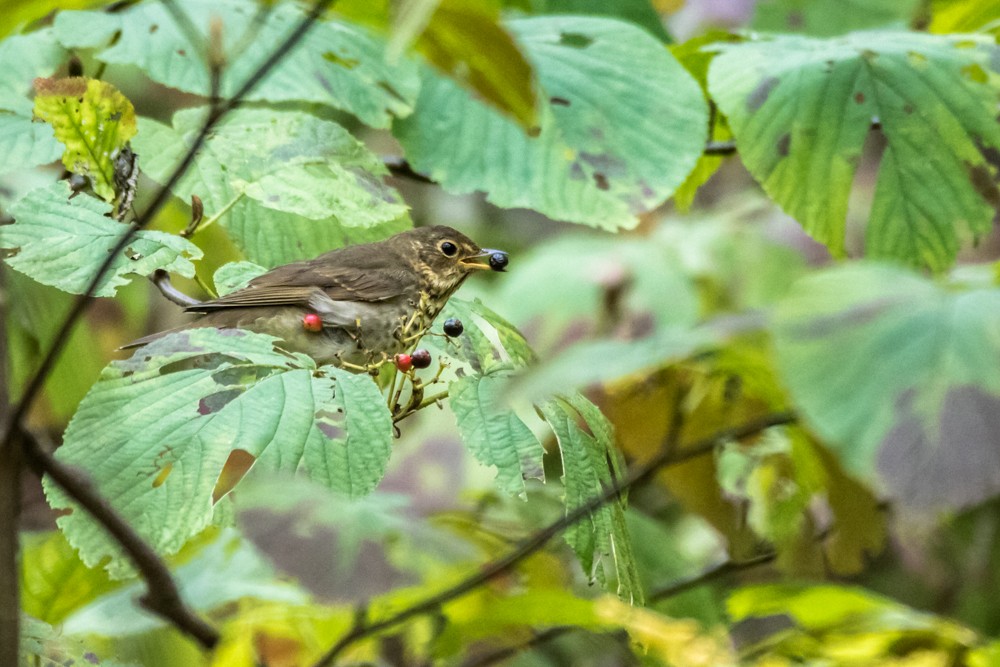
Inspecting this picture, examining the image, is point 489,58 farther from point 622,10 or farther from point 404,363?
point 622,10

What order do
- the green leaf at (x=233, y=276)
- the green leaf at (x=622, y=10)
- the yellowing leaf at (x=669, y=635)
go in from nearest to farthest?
the yellowing leaf at (x=669, y=635)
the green leaf at (x=233, y=276)
the green leaf at (x=622, y=10)

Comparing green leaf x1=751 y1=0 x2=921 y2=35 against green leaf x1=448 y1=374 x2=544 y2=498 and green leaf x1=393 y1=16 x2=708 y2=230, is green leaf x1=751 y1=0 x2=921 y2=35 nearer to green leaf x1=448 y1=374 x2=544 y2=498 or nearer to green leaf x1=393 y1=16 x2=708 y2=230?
green leaf x1=393 y1=16 x2=708 y2=230

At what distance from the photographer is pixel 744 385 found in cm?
293

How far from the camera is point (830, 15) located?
362 centimetres

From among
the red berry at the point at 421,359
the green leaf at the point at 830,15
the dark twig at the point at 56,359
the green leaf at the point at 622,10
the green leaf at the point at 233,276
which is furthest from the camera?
the green leaf at the point at 830,15

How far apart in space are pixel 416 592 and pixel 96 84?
1.39 metres

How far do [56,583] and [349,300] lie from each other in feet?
2.75

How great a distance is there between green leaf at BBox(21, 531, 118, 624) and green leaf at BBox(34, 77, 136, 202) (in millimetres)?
927

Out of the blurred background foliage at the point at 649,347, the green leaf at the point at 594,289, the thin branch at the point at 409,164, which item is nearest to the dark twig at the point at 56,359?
the blurred background foliage at the point at 649,347

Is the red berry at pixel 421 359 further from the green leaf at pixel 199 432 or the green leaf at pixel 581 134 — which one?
the green leaf at pixel 581 134

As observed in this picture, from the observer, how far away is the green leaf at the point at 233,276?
1.94 meters

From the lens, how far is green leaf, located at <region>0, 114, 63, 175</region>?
6.49 feet

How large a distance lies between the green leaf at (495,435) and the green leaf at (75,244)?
1.57 ft

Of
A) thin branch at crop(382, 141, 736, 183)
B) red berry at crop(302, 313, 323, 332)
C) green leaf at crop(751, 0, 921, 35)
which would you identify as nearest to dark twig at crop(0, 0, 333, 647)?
red berry at crop(302, 313, 323, 332)
